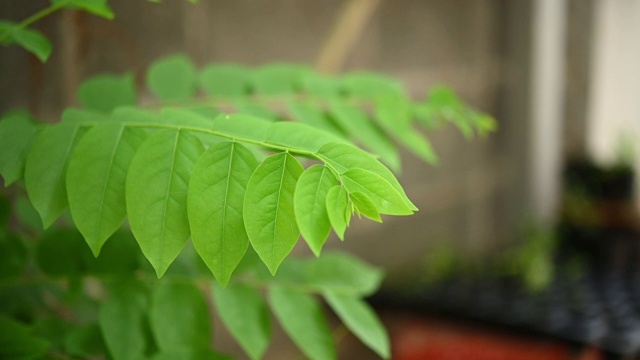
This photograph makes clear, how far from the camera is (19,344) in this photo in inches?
25.3

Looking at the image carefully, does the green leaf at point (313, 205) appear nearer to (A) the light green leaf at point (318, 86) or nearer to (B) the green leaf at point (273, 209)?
(B) the green leaf at point (273, 209)

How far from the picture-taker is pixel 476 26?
2.12 meters

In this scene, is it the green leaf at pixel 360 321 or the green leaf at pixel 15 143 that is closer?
the green leaf at pixel 15 143

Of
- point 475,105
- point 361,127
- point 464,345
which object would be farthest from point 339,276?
point 475,105

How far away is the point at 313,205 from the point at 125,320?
0.30 meters

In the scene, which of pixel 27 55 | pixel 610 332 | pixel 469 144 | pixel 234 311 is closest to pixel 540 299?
pixel 610 332

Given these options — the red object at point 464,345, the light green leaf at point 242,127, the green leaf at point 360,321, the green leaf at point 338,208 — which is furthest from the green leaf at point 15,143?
the red object at point 464,345

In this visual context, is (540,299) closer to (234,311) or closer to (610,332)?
(610,332)

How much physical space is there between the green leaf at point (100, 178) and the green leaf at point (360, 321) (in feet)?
1.01

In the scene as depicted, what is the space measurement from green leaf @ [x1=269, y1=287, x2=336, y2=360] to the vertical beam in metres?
1.66

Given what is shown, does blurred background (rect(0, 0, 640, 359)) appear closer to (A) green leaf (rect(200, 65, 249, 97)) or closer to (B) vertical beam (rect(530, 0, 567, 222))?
(B) vertical beam (rect(530, 0, 567, 222))

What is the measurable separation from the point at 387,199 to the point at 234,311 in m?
0.31

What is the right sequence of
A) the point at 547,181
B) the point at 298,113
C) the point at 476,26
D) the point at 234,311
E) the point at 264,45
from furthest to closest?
the point at 547,181
the point at 476,26
the point at 264,45
the point at 298,113
the point at 234,311

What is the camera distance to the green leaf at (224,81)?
2.89 feet
